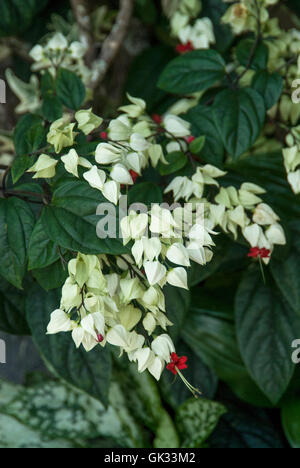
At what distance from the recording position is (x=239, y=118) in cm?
87

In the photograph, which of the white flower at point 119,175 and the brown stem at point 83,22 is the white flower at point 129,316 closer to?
the white flower at point 119,175

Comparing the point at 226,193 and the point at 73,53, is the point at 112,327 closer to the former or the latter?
the point at 226,193

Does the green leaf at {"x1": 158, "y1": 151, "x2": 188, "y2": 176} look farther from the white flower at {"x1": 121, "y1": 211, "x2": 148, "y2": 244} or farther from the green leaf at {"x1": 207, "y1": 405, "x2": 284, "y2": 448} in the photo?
the green leaf at {"x1": 207, "y1": 405, "x2": 284, "y2": 448}

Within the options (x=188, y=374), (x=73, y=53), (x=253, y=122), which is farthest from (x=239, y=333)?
(x=73, y=53)

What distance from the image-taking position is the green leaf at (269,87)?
91 centimetres

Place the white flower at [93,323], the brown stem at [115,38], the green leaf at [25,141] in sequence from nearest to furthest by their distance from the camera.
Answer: the white flower at [93,323]
the green leaf at [25,141]
the brown stem at [115,38]

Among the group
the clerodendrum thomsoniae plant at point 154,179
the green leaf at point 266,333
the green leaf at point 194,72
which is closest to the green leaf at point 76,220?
the clerodendrum thomsoniae plant at point 154,179

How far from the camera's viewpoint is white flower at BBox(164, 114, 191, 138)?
33.8 inches

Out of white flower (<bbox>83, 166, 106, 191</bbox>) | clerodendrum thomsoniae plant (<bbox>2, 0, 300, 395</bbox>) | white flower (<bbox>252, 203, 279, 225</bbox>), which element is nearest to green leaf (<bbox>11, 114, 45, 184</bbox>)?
clerodendrum thomsoniae plant (<bbox>2, 0, 300, 395</bbox>)

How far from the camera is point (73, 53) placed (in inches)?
41.6

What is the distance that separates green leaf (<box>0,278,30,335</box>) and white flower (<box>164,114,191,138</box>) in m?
0.37

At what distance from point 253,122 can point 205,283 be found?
0.47m

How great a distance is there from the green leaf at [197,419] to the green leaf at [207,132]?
47 centimetres

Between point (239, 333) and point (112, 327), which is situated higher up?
point (112, 327)
